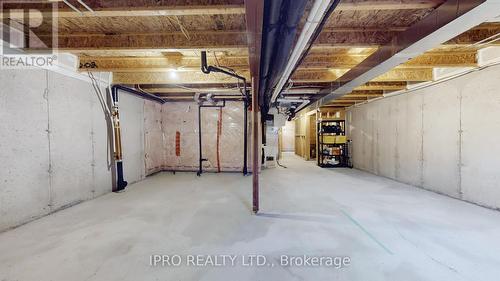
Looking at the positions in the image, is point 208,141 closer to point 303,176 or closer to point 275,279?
point 303,176

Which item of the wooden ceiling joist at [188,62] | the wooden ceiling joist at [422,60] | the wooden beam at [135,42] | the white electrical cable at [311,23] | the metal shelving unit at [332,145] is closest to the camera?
the white electrical cable at [311,23]

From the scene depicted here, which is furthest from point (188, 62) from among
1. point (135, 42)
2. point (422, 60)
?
point (422, 60)

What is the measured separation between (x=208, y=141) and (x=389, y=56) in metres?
5.06

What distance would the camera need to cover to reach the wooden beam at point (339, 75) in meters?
3.75

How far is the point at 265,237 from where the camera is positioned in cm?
227

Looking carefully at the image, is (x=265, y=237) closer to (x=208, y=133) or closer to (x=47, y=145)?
(x=47, y=145)

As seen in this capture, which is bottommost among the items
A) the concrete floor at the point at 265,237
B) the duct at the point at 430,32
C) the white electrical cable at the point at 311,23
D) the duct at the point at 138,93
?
the concrete floor at the point at 265,237

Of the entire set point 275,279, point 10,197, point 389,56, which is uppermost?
point 389,56

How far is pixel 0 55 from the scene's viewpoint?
2502 mm

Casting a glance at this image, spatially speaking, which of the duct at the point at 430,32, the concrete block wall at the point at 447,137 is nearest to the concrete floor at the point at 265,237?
the concrete block wall at the point at 447,137

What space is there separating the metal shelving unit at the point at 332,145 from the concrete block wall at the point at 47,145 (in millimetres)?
6380

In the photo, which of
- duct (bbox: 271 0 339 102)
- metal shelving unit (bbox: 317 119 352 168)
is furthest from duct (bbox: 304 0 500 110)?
metal shelving unit (bbox: 317 119 352 168)

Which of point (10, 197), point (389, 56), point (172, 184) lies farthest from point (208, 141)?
point (389, 56)

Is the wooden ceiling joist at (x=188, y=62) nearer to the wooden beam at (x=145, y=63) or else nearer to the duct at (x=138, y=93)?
the wooden beam at (x=145, y=63)
